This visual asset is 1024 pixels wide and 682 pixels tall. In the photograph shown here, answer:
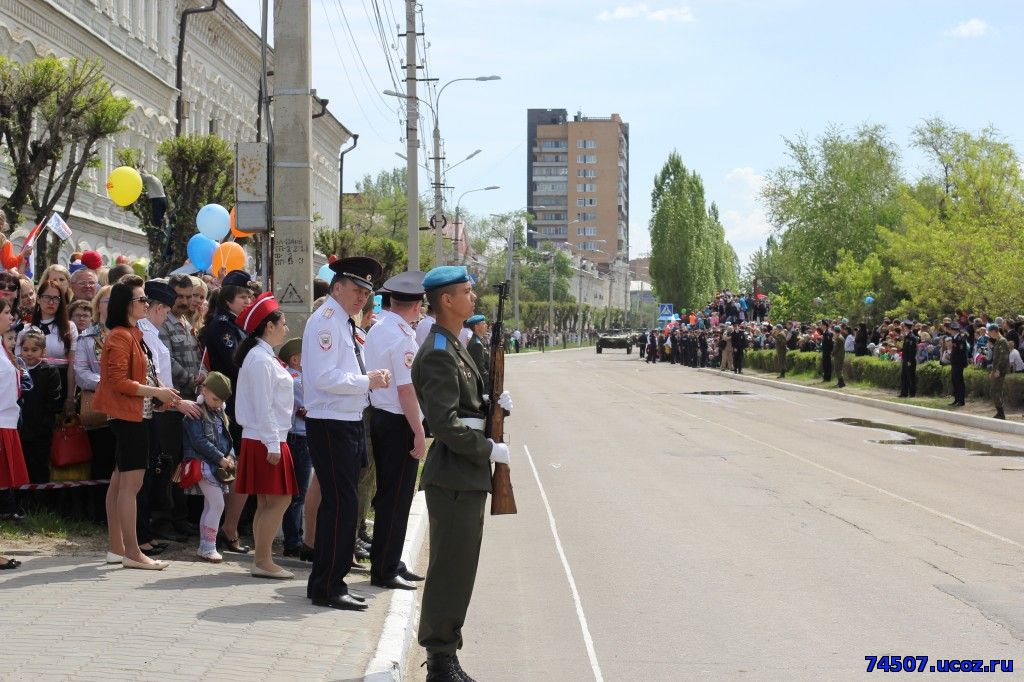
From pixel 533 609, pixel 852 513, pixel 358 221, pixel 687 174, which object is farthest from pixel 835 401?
pixel 687 174

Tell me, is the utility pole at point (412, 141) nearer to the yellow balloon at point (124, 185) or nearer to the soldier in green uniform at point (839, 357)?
the yellow balloon at point (124, 185)

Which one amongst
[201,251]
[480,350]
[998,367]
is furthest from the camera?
[998,367]

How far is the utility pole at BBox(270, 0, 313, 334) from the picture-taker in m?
10.2

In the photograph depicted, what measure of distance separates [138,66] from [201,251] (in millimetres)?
21400

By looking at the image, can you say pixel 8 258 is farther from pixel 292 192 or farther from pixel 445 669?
pixel 445 669

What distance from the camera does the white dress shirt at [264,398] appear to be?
8.53 m

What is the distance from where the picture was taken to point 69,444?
386 inches

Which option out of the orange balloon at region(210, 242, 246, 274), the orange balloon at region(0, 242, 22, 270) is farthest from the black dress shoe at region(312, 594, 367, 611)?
the orange balloon at region(210, 242, 246, 274)

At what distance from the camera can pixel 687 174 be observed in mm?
110312

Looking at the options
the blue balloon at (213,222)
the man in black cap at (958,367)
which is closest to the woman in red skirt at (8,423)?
the blue balloon at (213,222)

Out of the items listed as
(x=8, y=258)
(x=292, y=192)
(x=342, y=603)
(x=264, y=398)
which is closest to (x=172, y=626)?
(x=342, y=603)

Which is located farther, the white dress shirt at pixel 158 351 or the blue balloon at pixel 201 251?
the blue balloon at pixel 201 251

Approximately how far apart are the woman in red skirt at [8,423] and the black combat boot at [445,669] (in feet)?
13.1

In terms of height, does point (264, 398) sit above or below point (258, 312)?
below
